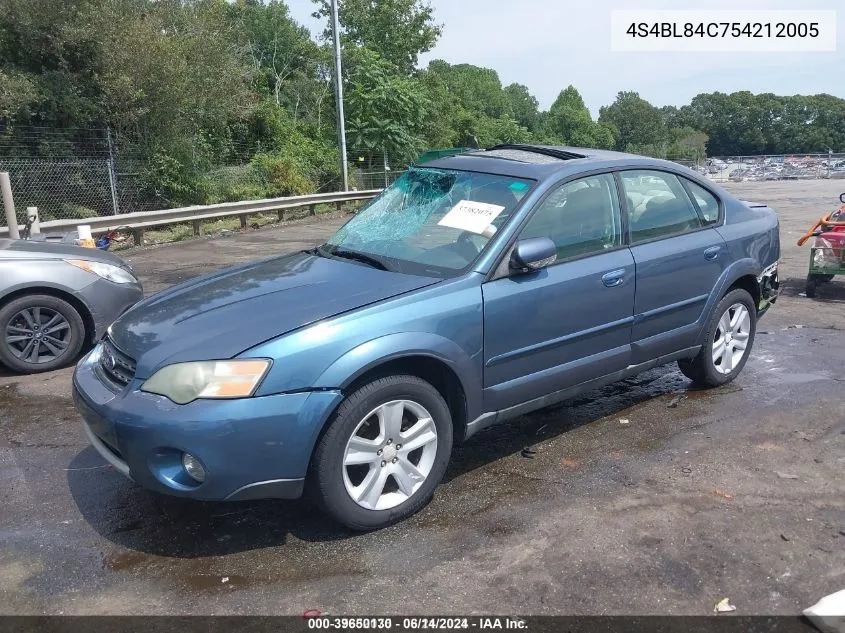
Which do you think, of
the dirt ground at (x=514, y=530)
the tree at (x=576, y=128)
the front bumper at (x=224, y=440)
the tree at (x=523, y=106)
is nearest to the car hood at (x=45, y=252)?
the dirt ground at (x=514, y=530)

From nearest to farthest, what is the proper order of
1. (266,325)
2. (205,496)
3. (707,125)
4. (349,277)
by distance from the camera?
(205,496) → (266,325) → (349,277) → (707,125)

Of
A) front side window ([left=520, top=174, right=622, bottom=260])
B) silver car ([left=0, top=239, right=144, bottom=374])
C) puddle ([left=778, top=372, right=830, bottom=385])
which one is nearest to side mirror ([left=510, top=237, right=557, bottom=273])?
front side window ([left=520, top=174, right=622, bottom=260])

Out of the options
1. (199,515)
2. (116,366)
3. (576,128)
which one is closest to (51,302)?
(116,366)

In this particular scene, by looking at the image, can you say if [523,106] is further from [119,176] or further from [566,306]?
[566,306]

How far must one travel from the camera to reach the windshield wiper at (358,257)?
3.93 meters

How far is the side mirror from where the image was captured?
373cm

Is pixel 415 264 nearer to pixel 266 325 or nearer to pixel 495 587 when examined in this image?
pixel 266 325

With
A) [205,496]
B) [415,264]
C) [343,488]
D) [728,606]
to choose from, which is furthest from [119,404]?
[728,606]

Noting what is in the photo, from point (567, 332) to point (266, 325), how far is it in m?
1.68

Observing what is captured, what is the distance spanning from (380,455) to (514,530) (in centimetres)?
72

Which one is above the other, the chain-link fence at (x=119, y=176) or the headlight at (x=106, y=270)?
the chain-link fence at (x=119, y=176)

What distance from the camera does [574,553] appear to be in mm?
3223

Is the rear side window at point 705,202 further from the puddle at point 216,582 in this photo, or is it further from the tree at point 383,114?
the tree at point 383,114

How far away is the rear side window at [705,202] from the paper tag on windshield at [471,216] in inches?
68.3
